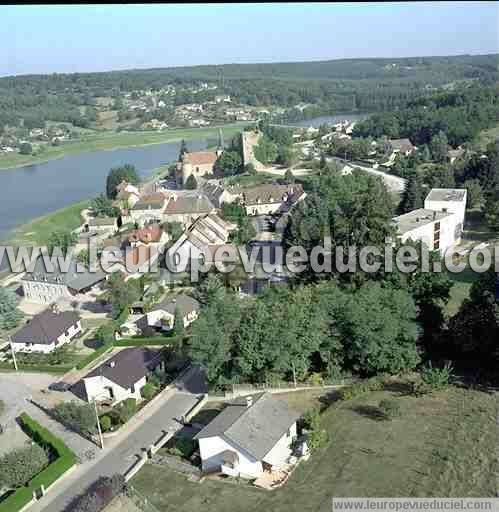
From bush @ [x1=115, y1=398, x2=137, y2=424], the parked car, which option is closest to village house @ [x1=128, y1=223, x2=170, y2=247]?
the parked car

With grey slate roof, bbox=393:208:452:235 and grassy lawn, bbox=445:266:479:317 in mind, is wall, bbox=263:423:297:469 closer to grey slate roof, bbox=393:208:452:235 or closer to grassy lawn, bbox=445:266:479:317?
grassy lawn, bbox=445:266:479:317

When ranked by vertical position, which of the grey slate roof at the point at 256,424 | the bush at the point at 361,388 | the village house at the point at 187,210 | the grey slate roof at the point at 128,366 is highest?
the village house at the point at 187,210

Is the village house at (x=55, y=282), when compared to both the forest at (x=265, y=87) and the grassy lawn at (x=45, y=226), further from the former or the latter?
the forest at (x=265, y=87)

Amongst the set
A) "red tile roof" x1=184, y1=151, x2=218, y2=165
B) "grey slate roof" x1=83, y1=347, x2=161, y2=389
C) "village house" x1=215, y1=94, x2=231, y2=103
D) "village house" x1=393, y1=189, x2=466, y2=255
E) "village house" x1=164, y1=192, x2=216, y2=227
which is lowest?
"grey slate roof" x1=83, y1=347, x2=161, y2=389

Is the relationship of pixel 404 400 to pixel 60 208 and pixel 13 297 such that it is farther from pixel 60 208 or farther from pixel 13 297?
pixel 60 208

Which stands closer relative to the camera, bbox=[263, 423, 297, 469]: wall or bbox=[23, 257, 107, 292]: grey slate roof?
bbox=[263, 423, 297, 469]: wall

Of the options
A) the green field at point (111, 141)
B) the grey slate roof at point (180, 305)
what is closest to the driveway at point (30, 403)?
the grey slate roof at point (180, 305)
